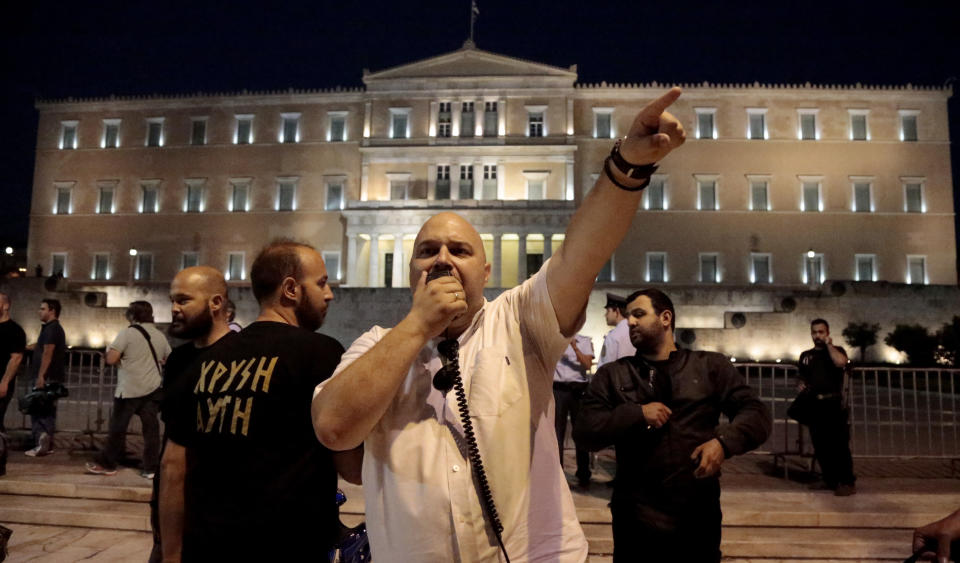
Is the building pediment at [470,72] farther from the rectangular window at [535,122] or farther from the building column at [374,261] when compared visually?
the building column at [374,261]

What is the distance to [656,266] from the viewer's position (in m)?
35.8

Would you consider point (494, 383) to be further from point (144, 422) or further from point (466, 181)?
point (466, 181)

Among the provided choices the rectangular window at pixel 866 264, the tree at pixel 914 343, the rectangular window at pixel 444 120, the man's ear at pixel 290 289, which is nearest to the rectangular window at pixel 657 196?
the rectangular window at pixel 866 264

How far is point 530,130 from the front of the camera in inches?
1448

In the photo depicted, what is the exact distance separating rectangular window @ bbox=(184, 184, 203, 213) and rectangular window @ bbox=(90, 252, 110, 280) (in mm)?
6079

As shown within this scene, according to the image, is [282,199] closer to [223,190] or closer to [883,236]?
[223,190]

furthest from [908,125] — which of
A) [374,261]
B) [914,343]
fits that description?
[374,261]

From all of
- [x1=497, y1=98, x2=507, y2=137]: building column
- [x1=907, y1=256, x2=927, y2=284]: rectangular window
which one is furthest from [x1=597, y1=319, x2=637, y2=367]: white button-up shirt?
[x1=907, y1=256, x2=927, y2=284]: rectangular window

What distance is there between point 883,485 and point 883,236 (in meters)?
35.2

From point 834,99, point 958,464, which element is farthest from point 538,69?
point 958,464

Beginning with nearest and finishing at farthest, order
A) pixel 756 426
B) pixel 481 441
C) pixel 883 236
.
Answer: pixel 481 441, pixel 756 426, pixel 883 236

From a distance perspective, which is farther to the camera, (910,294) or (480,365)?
(910,294)

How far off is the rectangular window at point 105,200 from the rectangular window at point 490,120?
25091 mm

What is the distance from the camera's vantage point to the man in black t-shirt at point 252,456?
1.93 m
